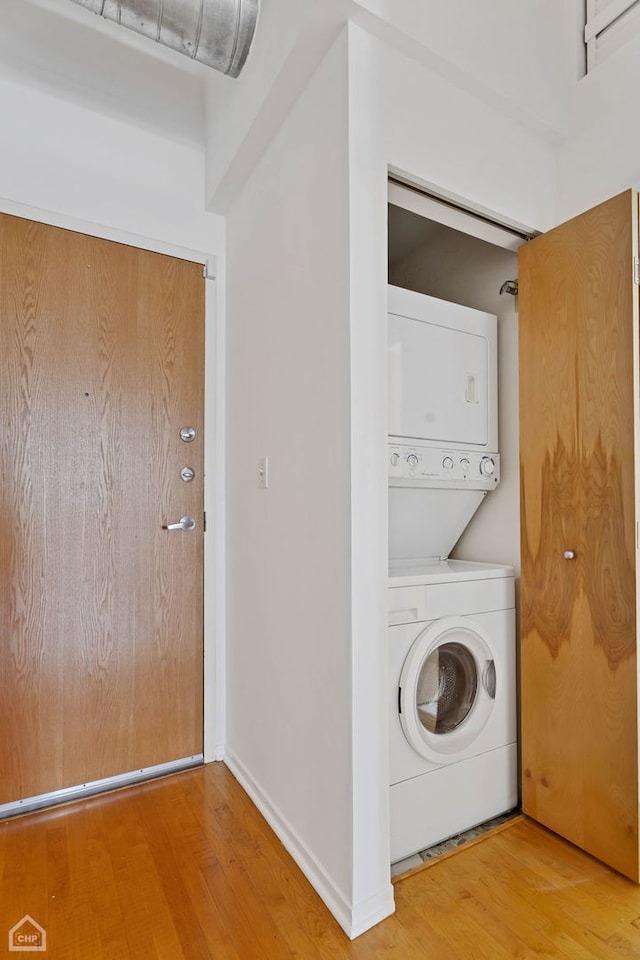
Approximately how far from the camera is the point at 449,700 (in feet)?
5.90

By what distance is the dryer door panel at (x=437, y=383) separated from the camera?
1797 millimetres

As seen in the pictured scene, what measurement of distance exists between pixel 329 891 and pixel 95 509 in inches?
57.6

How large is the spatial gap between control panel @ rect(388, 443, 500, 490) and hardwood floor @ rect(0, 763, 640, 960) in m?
1.18

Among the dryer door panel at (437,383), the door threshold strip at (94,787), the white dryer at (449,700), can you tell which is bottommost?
the door threshold strip at (94,787)

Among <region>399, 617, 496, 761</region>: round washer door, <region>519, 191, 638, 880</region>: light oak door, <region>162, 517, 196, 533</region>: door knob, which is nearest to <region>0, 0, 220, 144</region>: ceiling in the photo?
<region>519, 191, 638, 880</region>: light oak door

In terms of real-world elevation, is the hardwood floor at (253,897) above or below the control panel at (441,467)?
below

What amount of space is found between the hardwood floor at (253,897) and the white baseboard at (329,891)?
2 centimetres

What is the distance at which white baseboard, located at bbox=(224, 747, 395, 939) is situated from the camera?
1323 millimetres

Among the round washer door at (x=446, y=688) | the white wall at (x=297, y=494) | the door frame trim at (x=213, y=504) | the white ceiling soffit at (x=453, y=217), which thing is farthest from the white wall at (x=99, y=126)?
the round washer door at (x=446, y=688)

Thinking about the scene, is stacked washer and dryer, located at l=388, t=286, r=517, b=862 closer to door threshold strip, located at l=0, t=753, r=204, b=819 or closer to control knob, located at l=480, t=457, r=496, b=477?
control knob, located at l=480, t=457, r=496, b=477

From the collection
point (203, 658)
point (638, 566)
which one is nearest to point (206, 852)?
Answer: point (203, 658)

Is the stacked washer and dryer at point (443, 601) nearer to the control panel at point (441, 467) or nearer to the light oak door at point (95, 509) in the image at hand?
the control panel at point (441, 467)

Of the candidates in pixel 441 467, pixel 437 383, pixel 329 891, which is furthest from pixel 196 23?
pixel 329 891

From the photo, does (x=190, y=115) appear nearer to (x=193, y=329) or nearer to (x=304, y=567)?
(x=193, y=329)
